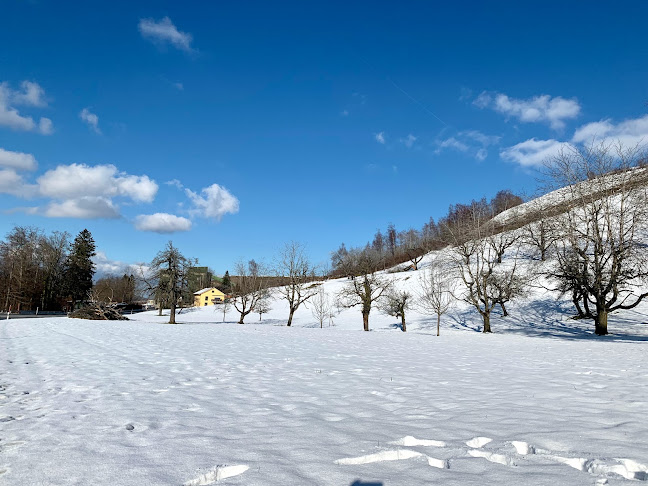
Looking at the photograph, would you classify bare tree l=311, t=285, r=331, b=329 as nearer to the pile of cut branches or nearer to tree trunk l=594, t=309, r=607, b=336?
the pile of cut branches

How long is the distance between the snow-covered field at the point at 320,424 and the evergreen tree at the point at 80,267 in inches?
2472

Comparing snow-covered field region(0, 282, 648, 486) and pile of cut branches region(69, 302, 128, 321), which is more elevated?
snow-covered field region(0, 282, 648, 486)

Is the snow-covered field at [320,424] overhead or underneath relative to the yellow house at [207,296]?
overhead

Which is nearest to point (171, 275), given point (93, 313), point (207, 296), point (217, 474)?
point (93, 313)

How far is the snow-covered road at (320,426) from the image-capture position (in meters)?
2.97

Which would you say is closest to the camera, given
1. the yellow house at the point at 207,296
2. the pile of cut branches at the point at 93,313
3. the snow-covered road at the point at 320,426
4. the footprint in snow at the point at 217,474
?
the footprint in snow at the point at 217,474

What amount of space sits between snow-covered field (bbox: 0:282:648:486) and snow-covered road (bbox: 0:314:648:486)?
0.06 ft

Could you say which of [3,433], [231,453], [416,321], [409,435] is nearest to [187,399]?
[3,433]

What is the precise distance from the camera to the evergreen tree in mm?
61028

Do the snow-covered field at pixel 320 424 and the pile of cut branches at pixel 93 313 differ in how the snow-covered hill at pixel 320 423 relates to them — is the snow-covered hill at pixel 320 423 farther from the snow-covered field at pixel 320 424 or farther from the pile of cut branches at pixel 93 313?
the pile of cut branches at pixel 93 313

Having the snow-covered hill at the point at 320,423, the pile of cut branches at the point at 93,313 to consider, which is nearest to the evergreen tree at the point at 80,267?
the pile of cut branches at the point at 93,313

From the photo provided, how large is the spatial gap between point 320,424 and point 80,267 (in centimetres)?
7331

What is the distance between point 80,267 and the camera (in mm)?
63125

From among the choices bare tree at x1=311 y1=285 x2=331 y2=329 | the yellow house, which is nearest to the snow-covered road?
bare tree at x1=311 y1=285 x2=331 y2=329
